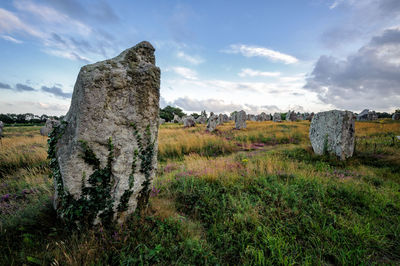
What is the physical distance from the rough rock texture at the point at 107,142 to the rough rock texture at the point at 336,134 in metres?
7.99

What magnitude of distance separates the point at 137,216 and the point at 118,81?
227 cm

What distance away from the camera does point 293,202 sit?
334 cm

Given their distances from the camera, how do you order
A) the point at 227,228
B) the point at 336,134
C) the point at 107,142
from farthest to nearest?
the point at 336,134, the point at 227,228, the point at 107,142

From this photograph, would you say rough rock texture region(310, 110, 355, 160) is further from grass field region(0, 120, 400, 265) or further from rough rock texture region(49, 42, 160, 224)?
rough rock texture region(49, 42, 160, 224)

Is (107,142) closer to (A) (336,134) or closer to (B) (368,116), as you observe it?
(A) (336,134)

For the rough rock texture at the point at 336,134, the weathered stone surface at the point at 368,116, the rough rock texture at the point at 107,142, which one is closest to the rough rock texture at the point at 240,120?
the rough rock texture at the point at 336,134

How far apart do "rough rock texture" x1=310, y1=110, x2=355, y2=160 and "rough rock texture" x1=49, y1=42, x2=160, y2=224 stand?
7.99 meters

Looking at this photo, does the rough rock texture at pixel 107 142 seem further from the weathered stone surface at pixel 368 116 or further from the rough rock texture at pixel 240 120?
the weathered stone surface at pixel 368 116

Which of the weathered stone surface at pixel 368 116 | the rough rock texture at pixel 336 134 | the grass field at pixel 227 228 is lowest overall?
the grass field at pixel 227 228

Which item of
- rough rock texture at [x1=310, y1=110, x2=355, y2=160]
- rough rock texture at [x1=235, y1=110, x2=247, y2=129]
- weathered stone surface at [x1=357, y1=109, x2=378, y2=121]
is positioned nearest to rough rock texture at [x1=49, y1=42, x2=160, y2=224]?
rough rock texture at [x1=310, y1=110, x2=355, y2=160]

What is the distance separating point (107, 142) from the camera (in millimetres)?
2451

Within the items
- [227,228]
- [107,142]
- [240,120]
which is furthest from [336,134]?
[240,120]

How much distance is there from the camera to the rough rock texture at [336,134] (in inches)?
267

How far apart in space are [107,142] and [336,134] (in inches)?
346
